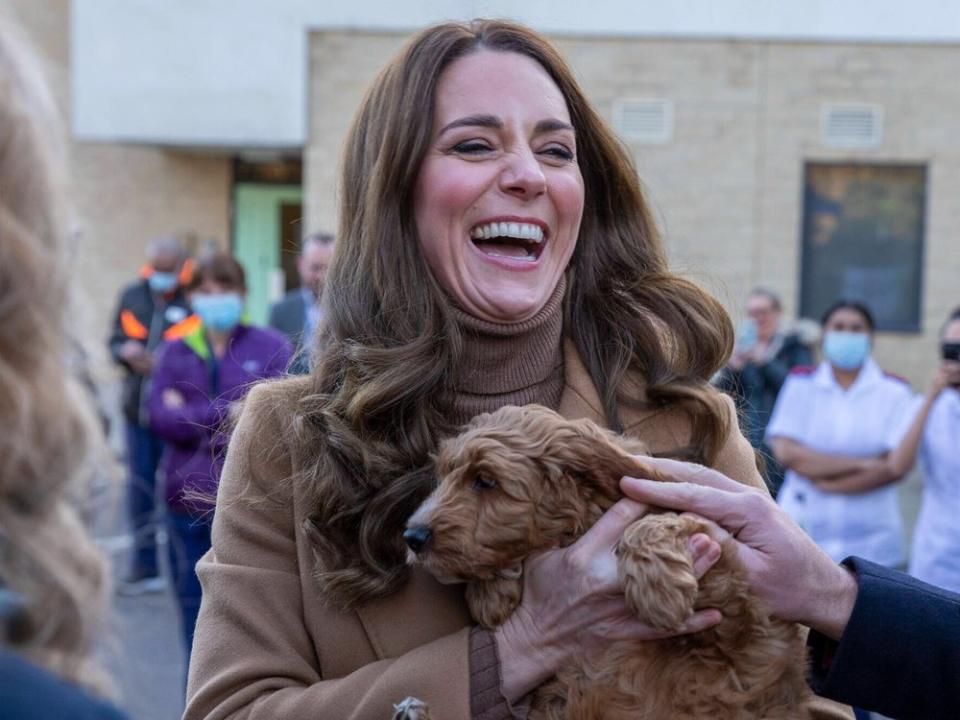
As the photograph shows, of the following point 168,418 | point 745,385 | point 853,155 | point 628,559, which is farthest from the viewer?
point 853,155

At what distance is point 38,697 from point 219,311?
7.13m

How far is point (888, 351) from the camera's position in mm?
14852

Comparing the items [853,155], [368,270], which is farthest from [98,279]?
[368,270]

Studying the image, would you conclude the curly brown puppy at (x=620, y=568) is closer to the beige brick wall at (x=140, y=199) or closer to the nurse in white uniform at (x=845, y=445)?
the nurse in white uniform at (x=845, y=445)

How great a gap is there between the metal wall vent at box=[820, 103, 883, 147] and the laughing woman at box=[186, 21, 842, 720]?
1256 cm

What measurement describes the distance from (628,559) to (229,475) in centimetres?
93

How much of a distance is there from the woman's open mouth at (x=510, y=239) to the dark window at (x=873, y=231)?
1287 centimetres

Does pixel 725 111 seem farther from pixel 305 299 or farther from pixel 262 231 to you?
pixel 262 231

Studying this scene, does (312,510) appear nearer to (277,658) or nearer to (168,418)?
(277,658)

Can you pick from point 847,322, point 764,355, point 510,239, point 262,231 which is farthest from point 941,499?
point 262,231

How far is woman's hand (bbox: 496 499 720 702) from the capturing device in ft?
7.83

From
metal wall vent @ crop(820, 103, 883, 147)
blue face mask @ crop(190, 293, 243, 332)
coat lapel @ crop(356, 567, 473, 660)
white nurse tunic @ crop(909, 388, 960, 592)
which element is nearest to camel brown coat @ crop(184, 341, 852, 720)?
coat lapel @ crop(356, 567, 473, 660)

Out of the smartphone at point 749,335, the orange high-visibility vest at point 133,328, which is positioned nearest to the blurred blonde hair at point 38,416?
the smartphone at point 749,335

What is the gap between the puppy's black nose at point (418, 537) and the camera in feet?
8.04
